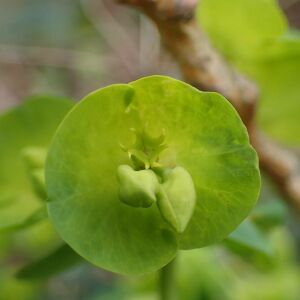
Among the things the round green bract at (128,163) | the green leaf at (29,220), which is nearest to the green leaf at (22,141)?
the green leaf at (29,220)

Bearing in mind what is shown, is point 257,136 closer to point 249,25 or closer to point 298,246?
point 249,25

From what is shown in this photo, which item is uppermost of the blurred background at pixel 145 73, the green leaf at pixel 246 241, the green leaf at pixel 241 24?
the green leaf at pixel 241 24

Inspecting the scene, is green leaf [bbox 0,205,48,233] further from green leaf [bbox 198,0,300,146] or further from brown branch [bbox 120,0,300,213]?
green leaf [bbox 198,0,300,146]

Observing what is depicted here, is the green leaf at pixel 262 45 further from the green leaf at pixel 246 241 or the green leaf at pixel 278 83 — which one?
the green leaf at pixel 246 241

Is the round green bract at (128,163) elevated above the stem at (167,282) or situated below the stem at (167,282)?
above

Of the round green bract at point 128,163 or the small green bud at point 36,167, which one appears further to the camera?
the small green bud at point 36,167

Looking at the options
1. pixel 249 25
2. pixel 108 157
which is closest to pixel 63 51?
pixel 249 25

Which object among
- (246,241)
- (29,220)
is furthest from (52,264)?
(246,241)
